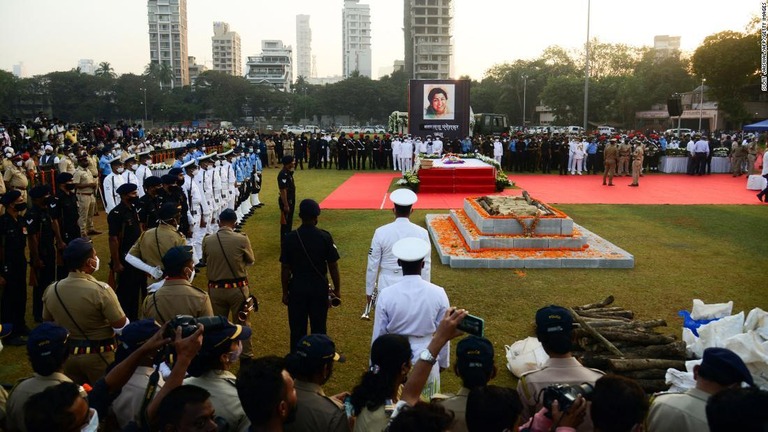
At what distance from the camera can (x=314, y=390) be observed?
3.01m

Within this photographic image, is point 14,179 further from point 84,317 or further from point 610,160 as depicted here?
point 610,160

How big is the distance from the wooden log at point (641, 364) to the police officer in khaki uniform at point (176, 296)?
3461 millimetres

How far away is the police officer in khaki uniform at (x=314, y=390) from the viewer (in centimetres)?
288

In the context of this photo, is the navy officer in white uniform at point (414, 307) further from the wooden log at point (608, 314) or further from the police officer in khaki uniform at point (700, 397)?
the wooden log at point (608, 314)

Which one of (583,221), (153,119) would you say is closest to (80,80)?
(153,119)

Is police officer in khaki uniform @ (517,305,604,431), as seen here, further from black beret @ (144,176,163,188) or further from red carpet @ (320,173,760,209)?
red carpet @ (320,173,760,209)

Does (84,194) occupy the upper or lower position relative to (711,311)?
upper

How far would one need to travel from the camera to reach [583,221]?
44.3 ft

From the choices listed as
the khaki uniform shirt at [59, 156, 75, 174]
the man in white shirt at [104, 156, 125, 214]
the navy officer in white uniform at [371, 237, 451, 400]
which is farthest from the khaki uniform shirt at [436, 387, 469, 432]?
the khaki uniform shirt at [59, 156, 75, 174]

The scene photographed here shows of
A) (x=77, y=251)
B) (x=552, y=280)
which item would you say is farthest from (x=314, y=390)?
(x=552, y=280)

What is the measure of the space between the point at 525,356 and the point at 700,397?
2734mm

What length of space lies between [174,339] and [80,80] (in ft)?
257

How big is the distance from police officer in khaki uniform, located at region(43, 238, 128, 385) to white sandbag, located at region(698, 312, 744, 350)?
4.99 meters

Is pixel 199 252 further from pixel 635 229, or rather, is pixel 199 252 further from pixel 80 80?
pixel 80 80
